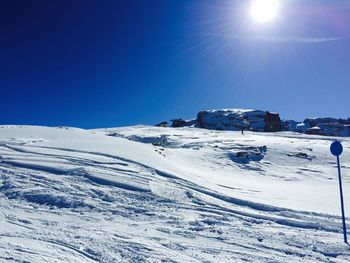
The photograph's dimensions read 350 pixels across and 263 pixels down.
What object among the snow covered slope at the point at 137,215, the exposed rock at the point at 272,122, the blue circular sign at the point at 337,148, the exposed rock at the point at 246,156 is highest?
the exposed rock at the point at 272,122

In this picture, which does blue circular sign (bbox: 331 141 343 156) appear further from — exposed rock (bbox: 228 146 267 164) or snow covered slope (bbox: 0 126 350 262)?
exposed rock (bbox: 228 146 267 164)

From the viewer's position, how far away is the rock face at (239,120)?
118 m

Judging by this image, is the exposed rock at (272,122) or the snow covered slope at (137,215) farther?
the exposed rock at (272,122)

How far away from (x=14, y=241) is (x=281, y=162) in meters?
27.8

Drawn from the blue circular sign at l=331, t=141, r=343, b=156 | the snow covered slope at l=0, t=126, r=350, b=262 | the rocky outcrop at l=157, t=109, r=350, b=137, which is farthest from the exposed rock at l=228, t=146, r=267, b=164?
the rocky outcrop at l=157, t=109, r=350, b=137

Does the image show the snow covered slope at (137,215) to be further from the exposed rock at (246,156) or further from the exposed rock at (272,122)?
the exposed rock at (272,122)

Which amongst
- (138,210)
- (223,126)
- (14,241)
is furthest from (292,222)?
(223,126)

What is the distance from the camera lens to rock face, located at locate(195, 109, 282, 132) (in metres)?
118

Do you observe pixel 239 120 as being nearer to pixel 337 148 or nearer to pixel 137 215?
pixel 337 148

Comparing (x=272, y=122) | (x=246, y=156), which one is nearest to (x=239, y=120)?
(x=272, y=122)

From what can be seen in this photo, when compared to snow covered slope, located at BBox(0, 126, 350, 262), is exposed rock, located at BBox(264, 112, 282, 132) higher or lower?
higher

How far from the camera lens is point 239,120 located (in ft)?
424

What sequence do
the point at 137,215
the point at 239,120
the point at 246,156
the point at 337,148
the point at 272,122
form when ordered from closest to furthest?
the point at 137,215 < the point at 337,148 < the point at 246,156 < the point at 272,122 < the point at 239,120

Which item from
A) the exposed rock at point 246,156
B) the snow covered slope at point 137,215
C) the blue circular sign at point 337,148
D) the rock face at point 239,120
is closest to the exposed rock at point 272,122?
the rock face at point 239,120
